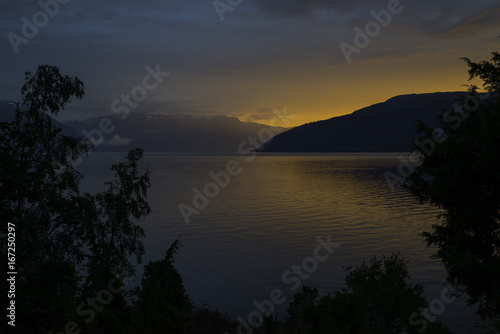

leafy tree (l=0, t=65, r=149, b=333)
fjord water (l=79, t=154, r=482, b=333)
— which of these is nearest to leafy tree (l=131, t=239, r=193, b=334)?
leafy tree (l=0, t=65, r=149, b=333)

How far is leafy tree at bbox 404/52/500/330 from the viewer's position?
19828mm

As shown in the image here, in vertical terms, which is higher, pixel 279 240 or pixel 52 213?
pixel 52 213

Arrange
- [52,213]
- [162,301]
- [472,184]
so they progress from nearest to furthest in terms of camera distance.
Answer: [162,301]
[472,184]
[52,213]

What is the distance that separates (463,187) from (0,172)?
2088 centimetres

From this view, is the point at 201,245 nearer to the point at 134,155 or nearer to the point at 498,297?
the point at 134,155

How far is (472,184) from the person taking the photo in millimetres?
21109

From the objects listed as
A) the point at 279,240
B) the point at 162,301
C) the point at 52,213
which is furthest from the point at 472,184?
the point at 279,240

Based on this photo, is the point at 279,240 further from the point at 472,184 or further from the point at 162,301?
the point at 162,301

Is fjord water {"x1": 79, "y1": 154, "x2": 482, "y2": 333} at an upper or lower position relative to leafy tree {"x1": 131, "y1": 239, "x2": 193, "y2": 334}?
lower

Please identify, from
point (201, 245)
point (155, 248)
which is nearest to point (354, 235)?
point (201, 245)

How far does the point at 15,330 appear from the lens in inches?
532

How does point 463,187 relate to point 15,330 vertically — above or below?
above

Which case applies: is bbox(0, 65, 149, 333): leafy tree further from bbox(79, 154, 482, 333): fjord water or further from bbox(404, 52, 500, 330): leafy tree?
bbox(404, 52, 500, 330): leafy tree

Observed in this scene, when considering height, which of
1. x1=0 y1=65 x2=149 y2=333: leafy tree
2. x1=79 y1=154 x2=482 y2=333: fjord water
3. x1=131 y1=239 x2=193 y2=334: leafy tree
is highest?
x1=0 y1=65 x2=149 y2=333: leafy tree
